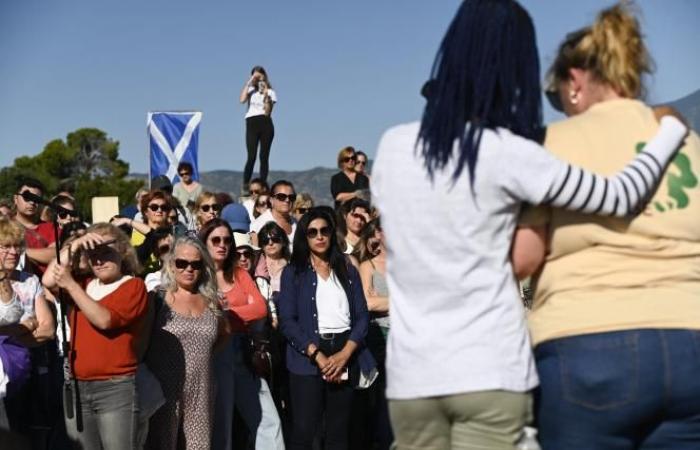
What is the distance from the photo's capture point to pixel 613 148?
3.26 metres

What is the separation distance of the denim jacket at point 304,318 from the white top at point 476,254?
494 centimetres

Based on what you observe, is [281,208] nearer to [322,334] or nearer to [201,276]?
[322,334]

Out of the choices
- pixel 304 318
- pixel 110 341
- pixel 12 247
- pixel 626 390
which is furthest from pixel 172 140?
pixel 626 390

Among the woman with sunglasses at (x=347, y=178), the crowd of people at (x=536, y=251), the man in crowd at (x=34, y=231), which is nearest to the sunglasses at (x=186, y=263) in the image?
the man in crowd at (x=34, y=231)

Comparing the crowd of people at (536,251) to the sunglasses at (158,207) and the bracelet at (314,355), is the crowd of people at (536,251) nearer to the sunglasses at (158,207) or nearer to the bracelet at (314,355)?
the bracelet at (314,355)

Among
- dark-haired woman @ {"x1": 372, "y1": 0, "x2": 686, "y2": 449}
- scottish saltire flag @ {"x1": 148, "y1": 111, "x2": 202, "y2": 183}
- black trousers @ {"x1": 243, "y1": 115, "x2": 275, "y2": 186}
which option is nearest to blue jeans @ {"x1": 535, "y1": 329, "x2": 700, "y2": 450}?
dark-haired woman @ {"x1": 372, "y1": 0, "x2": 686, "y2": 449}

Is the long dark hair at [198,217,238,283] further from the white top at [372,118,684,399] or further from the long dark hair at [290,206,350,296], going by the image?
the white top at [372,118,684,399]

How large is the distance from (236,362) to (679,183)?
5523 mm

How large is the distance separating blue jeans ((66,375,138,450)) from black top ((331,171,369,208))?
255 inches

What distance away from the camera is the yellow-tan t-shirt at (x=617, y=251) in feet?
10.4

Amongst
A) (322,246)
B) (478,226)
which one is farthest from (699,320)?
(322,246)

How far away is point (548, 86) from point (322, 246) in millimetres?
4944

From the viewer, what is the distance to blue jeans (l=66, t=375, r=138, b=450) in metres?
6.80

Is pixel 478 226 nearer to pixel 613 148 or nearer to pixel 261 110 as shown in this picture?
pixel 613 148
